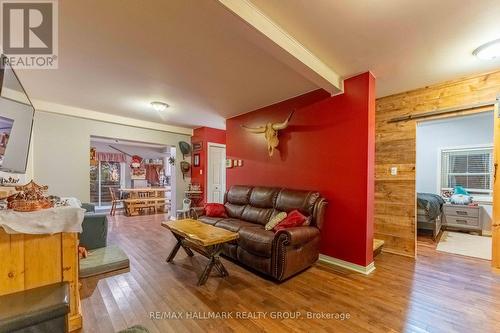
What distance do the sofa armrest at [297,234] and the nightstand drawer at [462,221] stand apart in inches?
161

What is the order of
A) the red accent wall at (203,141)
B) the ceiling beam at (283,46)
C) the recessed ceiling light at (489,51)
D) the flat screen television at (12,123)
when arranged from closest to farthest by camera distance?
1. the ceiling beam at (283,46)
2. the recessed ceiling light at (489,51)
3. the flat screen television at (12,123)
4. the red accent wall at (203,141)

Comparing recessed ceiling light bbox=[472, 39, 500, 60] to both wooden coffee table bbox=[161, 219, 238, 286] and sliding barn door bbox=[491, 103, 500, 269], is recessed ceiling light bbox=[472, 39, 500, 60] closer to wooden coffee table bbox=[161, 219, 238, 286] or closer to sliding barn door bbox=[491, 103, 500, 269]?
sliding barn door bbox=[491, 103, 500, 269]

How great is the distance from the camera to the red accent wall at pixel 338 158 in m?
2.85

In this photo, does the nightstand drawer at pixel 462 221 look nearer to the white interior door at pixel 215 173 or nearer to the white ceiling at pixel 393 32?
the white ceiling at pixel 393 32

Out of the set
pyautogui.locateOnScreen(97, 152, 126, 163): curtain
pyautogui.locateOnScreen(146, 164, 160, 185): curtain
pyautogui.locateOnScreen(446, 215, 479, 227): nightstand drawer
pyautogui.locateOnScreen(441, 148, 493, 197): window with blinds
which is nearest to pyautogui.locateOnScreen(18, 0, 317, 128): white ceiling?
pyautogui.locateOnScreen(446, 215, 479, 227): nightstand drawer

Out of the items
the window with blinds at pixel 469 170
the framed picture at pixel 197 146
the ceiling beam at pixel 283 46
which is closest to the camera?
the ceiling beam at pixel 283 46

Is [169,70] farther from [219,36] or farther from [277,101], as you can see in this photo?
[277,101]

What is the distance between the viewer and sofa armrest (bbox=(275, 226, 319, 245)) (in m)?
2.50

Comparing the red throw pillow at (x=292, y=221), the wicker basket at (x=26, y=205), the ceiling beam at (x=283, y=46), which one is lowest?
the red throw pillow at (x=292, y=221)

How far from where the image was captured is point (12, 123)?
2529 millimetres

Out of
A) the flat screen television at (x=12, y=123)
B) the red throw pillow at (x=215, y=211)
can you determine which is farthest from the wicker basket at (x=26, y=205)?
the red throw pillow at (x=215, y=211)

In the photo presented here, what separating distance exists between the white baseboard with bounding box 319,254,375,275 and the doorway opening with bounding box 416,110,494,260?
1851 millimetres

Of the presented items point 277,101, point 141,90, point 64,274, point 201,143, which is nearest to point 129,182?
point 201,143

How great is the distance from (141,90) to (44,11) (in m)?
1.65
